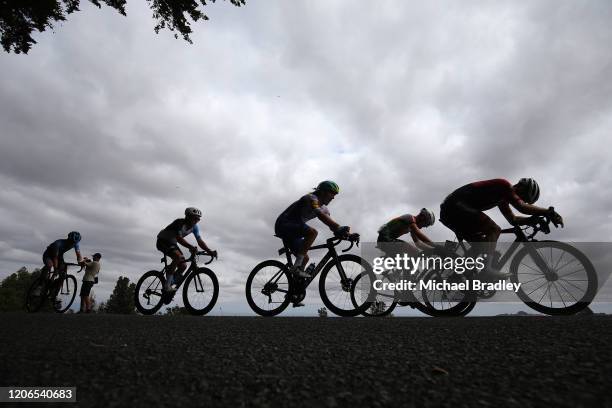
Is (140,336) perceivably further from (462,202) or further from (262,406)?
(462,202)

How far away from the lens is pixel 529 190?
218 inches

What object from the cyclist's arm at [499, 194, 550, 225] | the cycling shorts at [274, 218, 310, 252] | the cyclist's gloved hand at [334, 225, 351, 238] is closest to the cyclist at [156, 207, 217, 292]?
the cycling shorts at [274, 218, 310, 252]

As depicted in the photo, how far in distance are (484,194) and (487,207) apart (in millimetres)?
259

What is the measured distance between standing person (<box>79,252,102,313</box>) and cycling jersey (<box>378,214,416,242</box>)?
10.8 meters

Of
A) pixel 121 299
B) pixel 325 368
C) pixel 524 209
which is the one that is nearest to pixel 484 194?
pixel 524 209

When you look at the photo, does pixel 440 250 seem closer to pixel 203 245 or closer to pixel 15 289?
pixel 203 245

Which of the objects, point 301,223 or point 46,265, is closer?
point 301,223

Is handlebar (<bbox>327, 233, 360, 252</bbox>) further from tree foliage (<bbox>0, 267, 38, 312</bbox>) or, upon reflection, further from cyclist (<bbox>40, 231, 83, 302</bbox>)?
tree foliage (<bbox>0, 267, 38, 312</bbox>)

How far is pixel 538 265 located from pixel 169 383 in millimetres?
5846

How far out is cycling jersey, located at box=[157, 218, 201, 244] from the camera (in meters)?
8.47

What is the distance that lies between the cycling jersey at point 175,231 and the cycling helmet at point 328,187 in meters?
3.75

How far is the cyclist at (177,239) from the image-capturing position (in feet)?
27.7

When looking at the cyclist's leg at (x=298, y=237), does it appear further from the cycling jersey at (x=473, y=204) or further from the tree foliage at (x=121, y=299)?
the tree foliage at (x=121, y=299)

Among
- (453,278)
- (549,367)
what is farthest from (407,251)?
(549,367)
